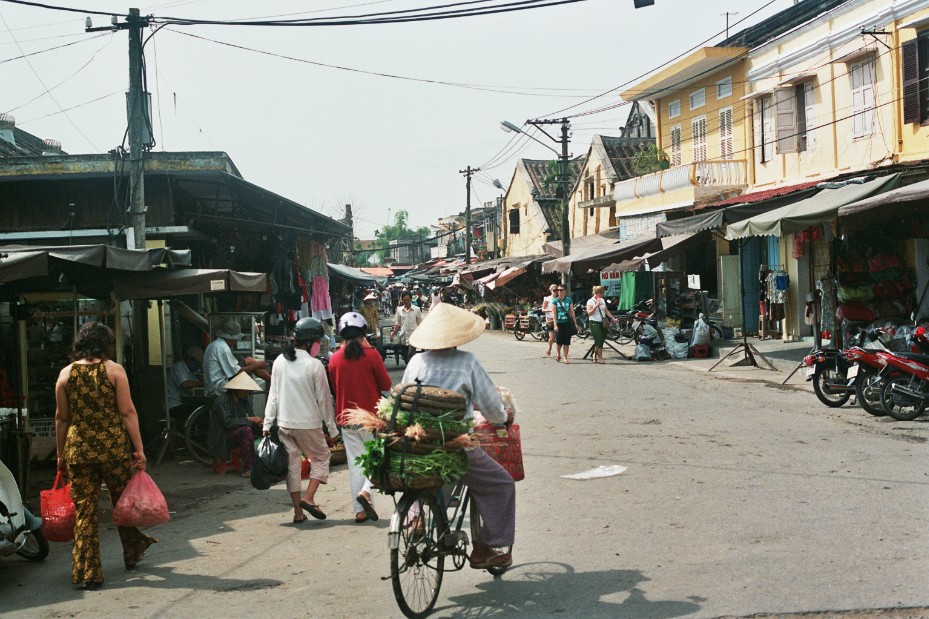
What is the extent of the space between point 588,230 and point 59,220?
29921mm

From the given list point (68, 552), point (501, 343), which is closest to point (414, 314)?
point (501, 343)

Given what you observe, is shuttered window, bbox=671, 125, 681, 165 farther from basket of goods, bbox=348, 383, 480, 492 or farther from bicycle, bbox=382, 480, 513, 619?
basket of goods, bbox=348, 383, 480, 492

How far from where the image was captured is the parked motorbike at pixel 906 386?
11273 mm

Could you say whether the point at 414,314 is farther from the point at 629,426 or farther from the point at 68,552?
the point at 68,552

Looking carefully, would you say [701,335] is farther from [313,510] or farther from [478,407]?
[478,407]

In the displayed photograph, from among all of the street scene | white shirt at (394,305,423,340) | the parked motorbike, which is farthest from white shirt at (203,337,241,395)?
white shirt at (394,305,423,340)

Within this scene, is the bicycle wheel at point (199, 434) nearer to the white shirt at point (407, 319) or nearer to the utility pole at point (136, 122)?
the utility pole at point (136, 122)

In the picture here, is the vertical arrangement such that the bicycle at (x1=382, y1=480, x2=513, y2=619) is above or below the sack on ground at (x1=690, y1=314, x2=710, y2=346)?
below

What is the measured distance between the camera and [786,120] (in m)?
23.5

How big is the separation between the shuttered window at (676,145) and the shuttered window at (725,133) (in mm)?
3072

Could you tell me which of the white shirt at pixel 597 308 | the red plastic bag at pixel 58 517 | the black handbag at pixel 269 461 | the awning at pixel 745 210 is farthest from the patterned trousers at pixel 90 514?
the white shirt at pixel 597 308

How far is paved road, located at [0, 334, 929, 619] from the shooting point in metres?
5.25

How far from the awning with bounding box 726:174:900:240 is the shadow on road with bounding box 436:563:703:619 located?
1023cm

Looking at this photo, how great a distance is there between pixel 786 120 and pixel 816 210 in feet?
31.8
